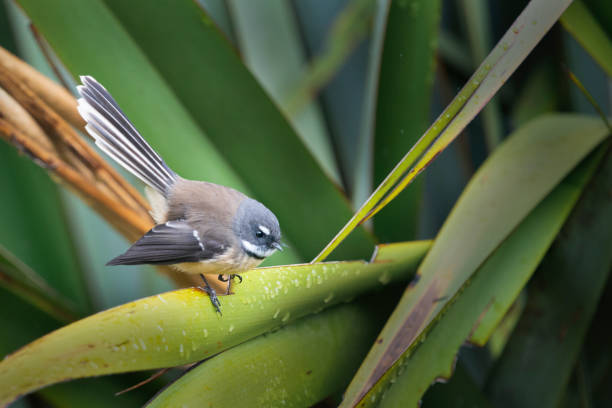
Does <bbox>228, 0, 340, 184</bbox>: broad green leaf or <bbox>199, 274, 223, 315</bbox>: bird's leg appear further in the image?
<bbox>228, 0, 340, 184</bbox>: broad green leaf

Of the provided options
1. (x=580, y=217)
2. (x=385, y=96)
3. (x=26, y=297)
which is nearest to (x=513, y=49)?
(x=385, y=96)

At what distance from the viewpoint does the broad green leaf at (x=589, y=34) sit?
1.85 feet

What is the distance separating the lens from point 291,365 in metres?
0.45

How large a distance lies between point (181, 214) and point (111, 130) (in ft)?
0.26

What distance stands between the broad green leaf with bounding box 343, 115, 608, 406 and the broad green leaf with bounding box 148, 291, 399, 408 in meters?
0.04

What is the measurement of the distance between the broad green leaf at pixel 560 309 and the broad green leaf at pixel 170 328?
14.5 inches

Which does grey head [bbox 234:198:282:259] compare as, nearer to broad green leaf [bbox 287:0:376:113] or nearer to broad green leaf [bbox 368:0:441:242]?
broad green leaf [bbox 368:0:441:242]

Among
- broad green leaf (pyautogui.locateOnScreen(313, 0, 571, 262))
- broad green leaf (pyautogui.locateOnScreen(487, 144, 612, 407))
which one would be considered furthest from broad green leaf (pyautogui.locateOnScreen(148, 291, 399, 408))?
broad green leaf (pyautogui.locateOnScreen(487, 144, 612, 407))

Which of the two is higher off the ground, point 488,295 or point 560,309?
point 488,295

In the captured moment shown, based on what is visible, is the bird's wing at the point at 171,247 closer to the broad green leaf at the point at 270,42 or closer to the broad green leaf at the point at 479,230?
the broad green leaf at the point at 479,230

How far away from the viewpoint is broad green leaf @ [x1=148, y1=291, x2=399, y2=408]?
390mm

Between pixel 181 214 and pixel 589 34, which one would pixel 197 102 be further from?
pixel 589 34

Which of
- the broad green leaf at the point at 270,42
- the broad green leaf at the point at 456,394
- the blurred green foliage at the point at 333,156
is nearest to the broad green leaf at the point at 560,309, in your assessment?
the blurred green foliage at the point at 333,156

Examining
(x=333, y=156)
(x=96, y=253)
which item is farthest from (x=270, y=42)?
(x=96, y=253)
